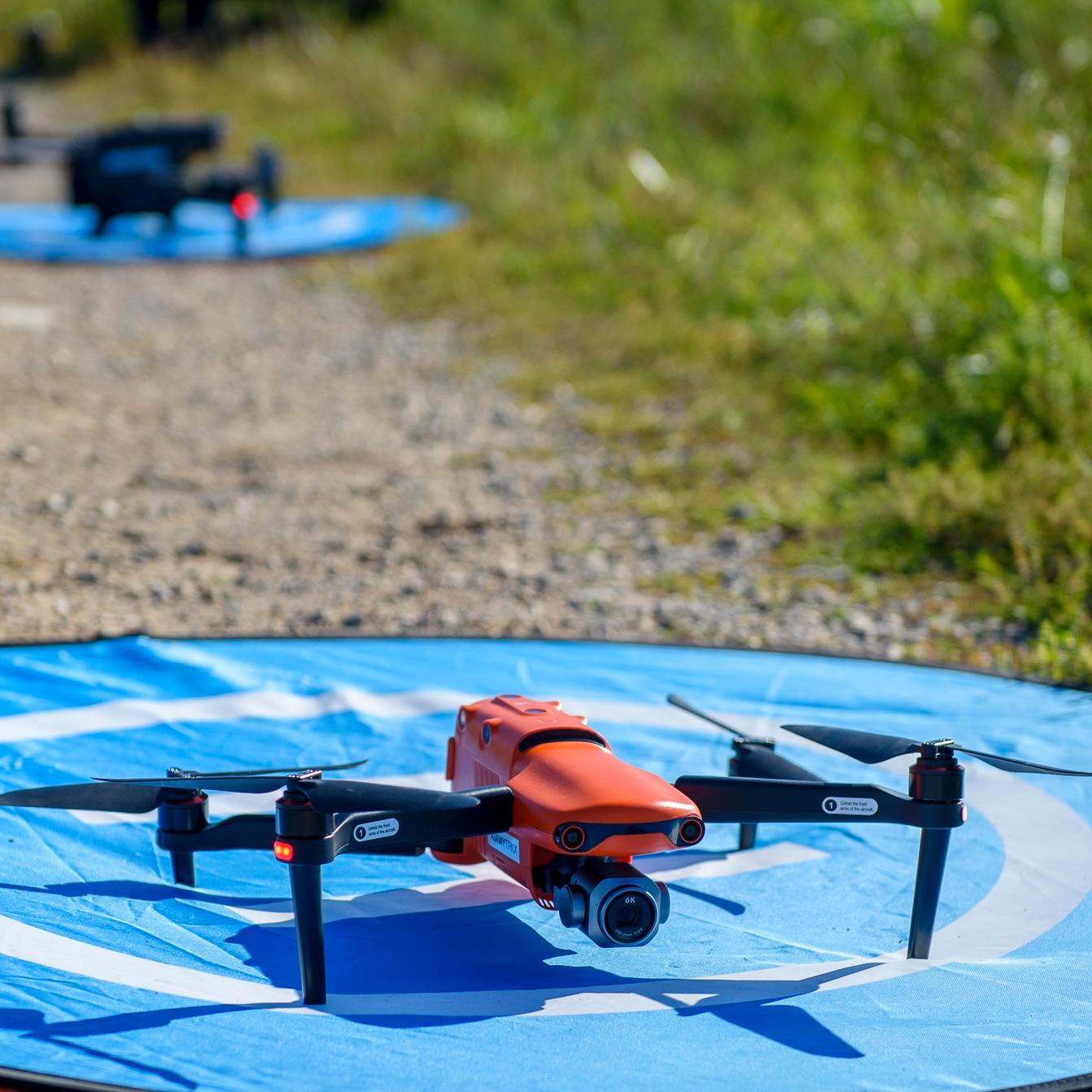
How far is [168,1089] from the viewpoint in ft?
6.07

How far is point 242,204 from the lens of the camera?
9078 mm

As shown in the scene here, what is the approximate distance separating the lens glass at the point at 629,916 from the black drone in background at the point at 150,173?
7.75 meters

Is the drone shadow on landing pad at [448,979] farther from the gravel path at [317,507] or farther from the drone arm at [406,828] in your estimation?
the gravel path at [317,507]

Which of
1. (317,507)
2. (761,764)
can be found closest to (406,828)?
(761,764)

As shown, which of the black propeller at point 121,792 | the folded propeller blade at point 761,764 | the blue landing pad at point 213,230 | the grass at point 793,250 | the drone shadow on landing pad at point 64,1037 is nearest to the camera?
the drone shadow on landing pad at point 64,1037

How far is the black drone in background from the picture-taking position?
900 cm

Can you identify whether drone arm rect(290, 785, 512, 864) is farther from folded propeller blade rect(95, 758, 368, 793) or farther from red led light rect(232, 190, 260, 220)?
red led light rect(232, 190, 260, 220)

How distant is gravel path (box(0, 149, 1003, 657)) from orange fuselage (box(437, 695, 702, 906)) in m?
1.78

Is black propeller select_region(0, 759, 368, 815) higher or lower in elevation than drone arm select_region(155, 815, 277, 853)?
higher

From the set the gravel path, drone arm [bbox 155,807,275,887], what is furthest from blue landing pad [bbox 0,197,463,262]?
drone arm [bbox 155,807,275,887]

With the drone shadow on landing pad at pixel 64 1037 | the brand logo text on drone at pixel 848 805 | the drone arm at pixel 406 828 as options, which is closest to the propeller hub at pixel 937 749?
the brand logo text on drone at pixel 848 805

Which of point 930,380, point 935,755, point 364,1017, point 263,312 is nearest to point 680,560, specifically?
point 930,380

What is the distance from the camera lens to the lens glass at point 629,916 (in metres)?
2.01

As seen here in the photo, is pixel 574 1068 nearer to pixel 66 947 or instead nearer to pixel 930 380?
pixel 66 947
